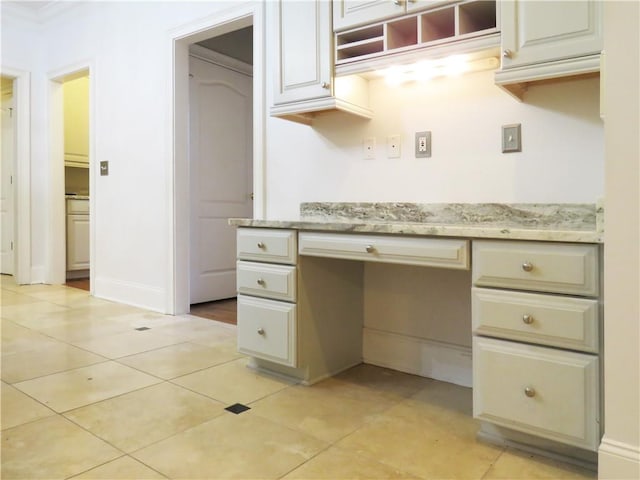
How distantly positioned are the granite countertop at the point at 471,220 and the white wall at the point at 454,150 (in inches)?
2.0

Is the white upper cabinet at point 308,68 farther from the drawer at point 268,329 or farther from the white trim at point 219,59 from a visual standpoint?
the white trim at point 219,59

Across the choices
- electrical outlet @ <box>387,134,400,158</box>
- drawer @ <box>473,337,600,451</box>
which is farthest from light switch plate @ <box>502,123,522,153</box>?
drawer @ <box>473,337,600,451</box>

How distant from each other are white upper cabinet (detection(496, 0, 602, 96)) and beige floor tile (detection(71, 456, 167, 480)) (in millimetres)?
1809

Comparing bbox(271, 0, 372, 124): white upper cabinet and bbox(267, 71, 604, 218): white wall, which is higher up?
bbox(271, 0, 372, 124): white upper cabinet

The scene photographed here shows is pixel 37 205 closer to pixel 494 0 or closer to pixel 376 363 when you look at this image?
pixel 376 363

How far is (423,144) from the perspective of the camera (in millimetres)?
2320

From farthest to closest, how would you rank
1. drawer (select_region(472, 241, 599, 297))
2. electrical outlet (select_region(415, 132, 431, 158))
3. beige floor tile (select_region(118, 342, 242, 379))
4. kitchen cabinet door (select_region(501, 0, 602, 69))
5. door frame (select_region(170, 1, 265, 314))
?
door frame (select_region(170, 1, 265, 314)) < beige floor tile (select_region(118, 342, 242, 379)) < electrical outlet (select_region(415, 132, 431, 158)) < kitchen cabinet door (select_region(501, 0, 602, 69)) < drawer (select_region(472, 241, 599, 297))

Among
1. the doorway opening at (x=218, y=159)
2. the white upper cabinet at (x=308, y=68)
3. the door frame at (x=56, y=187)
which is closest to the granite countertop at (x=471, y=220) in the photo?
the white upper cabinet at (x=308, y=68)

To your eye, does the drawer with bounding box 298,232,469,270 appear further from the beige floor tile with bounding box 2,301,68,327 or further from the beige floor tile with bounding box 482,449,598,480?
the beige floor tile with bounding box 2,301,68,327

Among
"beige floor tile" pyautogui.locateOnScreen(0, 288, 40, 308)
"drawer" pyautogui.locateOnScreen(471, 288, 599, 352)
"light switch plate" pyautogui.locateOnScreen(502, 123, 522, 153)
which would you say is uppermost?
"light switch plate" pyautogui.locateOnScreen(502, 123, 522, 153)

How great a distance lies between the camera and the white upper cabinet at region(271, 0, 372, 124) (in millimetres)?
2312

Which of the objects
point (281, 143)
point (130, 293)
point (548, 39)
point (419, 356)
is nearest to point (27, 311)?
point (130, 293)

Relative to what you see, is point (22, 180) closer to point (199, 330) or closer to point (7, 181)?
point (7, 181)

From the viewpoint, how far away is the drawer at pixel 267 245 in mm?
2195
